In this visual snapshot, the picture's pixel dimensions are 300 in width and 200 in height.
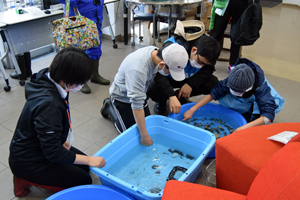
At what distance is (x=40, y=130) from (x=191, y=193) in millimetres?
722

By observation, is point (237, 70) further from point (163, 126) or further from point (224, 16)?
point (224, 16)

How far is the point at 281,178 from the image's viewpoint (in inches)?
38.1

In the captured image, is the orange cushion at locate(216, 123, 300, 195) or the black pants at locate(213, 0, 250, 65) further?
the black pants at locate(213, 0, 250, 65)

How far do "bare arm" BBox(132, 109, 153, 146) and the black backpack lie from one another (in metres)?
1.83

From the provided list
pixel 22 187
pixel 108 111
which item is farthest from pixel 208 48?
pixel 22 187

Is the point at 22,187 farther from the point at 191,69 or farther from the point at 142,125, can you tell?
the point at 191,69

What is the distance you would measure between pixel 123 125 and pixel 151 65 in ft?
1.90

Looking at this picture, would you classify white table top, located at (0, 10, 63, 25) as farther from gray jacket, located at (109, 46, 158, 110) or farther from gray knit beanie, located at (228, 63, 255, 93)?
gray knit beanie, located at (228, 63, 255, 93)

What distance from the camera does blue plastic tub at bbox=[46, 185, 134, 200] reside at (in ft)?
4.26

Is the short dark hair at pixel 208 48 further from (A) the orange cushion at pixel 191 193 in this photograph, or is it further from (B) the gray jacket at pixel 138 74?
(A) the orange cushion at pixel 191 193

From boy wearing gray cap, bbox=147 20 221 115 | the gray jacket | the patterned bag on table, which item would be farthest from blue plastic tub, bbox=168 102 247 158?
the patterned bag on table

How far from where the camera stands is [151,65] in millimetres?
1585

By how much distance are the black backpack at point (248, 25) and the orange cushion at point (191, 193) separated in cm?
218

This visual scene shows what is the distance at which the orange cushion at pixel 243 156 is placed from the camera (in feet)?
4.08
